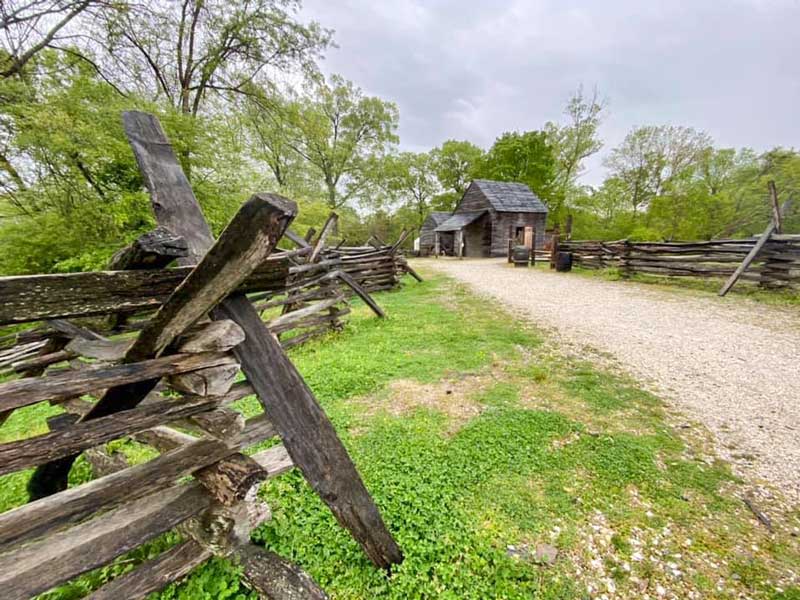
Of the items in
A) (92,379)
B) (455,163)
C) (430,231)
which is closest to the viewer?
(92,379)

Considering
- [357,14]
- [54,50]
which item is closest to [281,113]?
[54,50]

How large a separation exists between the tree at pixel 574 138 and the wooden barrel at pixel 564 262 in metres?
18.3

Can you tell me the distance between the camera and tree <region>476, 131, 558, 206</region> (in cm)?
2742

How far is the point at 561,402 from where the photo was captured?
3.35m

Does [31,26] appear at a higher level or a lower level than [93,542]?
higher

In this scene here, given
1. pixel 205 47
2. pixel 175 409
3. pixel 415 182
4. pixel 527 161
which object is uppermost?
pixel 527 161

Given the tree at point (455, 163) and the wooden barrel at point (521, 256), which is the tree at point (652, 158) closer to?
the tree at point (455, 163)

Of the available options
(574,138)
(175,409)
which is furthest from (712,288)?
(574,138)

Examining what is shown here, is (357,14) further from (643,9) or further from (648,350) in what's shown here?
(648,350)

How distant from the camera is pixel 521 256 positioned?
52.9 ft

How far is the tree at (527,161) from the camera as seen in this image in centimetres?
2742

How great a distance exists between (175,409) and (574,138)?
3436cm

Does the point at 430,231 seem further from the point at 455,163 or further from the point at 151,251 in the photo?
the point at 151,251

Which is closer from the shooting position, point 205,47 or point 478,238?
point 205,47
